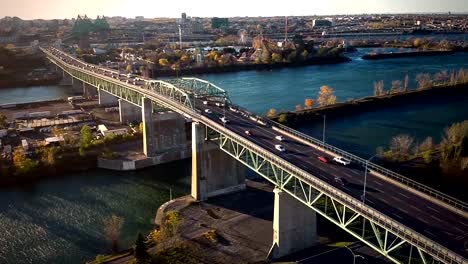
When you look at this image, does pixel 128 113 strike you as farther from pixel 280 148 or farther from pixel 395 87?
pixel 395 87

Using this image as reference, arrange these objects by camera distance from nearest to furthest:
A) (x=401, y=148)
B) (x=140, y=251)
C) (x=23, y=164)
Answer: (x=140, y=251) → (x=23, y=164) → (x=401, y=148)

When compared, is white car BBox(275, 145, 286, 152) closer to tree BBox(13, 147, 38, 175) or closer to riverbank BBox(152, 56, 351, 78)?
tree BBox(13, 147, 38, 175)

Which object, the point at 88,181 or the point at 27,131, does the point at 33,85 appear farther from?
the point at 88,181

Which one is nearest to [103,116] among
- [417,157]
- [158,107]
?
[158,107]

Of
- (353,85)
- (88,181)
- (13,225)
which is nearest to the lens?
(13,225)

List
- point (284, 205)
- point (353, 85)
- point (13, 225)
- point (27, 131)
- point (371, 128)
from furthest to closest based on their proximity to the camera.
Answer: point (353, 85) → point (371, 128) → point (27, 131) → point (13, 225) → point (284, 205)

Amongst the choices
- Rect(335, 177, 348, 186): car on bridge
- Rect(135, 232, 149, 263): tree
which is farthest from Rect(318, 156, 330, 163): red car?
Rect(135, 232, 149, 263): tree

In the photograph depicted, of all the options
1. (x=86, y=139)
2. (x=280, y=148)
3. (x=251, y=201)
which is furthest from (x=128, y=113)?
(x=280, y=148)
